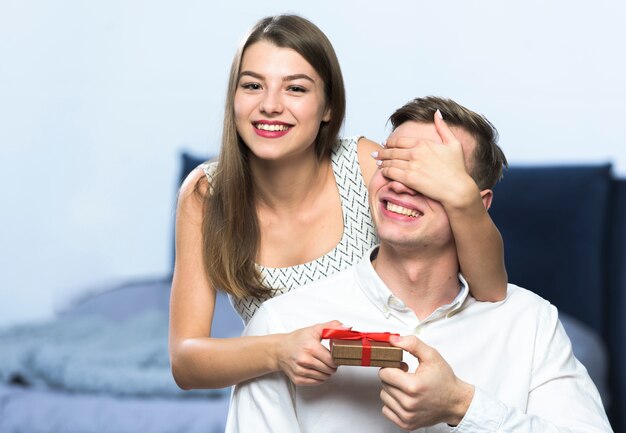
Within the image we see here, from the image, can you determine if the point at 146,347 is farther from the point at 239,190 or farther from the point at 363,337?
the point at 363,337

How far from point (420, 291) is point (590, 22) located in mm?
2417

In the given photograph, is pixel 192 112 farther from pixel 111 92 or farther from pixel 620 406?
pixel 620 406

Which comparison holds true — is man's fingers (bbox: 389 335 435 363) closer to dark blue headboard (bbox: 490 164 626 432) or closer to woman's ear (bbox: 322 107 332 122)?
woman's ear (bbox: 322 107 332 122)

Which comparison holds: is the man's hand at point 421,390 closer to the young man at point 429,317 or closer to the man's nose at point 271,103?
the young man at point 429,317

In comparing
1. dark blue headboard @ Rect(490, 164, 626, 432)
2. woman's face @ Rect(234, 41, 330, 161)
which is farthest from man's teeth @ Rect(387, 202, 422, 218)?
→ dark blue headboard @ Rect(490, 164, 626, 432)

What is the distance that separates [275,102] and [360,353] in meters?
0.80

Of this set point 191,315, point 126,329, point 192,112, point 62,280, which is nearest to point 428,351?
point 191,315

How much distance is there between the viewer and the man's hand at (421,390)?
1.46 meters

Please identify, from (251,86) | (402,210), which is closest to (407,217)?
(402,210)

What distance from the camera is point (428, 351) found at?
1492mm

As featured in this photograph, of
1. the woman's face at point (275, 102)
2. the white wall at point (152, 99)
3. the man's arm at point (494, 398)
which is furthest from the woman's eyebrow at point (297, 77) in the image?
the white wall at point (152, 99)

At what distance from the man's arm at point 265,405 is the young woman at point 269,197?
10 centimetres

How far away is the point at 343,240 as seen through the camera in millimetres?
2309

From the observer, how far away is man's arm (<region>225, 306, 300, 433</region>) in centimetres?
168
